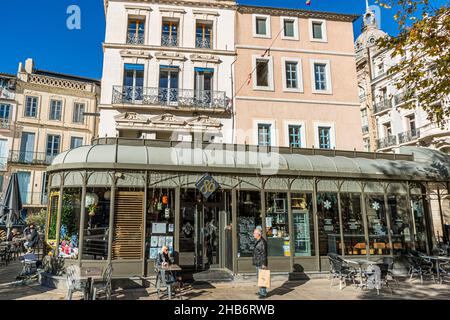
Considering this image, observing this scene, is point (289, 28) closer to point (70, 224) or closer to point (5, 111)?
point (70, 224)

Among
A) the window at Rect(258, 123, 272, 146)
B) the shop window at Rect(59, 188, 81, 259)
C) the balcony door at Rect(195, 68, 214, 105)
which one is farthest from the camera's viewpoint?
the window at Rect(258, 123, 272, 146)

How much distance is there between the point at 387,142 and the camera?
32.7 m

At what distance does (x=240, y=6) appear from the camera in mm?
18047

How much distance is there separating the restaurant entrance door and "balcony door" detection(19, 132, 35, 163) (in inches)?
894

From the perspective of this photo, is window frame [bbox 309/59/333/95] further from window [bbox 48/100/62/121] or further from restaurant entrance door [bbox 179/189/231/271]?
window [bbox 48/100/62/121]

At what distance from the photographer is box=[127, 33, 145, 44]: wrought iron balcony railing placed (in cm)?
1681

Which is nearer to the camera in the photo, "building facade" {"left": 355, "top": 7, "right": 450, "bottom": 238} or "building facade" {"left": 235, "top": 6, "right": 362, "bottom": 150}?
"building facade" {"left": 235, "top": 6, "right": 362, "bottom": 150}

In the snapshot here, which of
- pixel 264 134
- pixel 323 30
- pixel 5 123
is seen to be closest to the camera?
pixel 264 134

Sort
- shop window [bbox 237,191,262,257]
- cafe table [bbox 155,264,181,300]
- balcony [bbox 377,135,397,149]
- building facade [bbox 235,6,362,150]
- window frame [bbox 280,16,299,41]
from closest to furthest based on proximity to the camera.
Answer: cafe table [bbox 155,264,181,300] → shop window [bbox 237,191,262,257] → building facade [bbox 235,6,362,150] → window frame [bbox 280,16,299,41] → balcony [bbox 377,135,397,149]

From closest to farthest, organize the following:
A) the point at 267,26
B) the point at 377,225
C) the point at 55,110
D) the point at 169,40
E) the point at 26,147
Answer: the point at 377,225
the point at 169,40
the point at 267,26
the point at 26,147
the point at 55,110

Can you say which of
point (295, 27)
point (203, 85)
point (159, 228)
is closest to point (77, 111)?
point (203, 85)

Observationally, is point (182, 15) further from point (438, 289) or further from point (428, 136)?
point (428, 136)

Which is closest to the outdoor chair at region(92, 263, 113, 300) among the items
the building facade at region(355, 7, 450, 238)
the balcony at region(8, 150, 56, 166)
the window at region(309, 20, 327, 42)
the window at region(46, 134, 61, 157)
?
the window at region(309, 20, 327, 42)

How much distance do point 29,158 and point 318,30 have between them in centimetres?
2465
